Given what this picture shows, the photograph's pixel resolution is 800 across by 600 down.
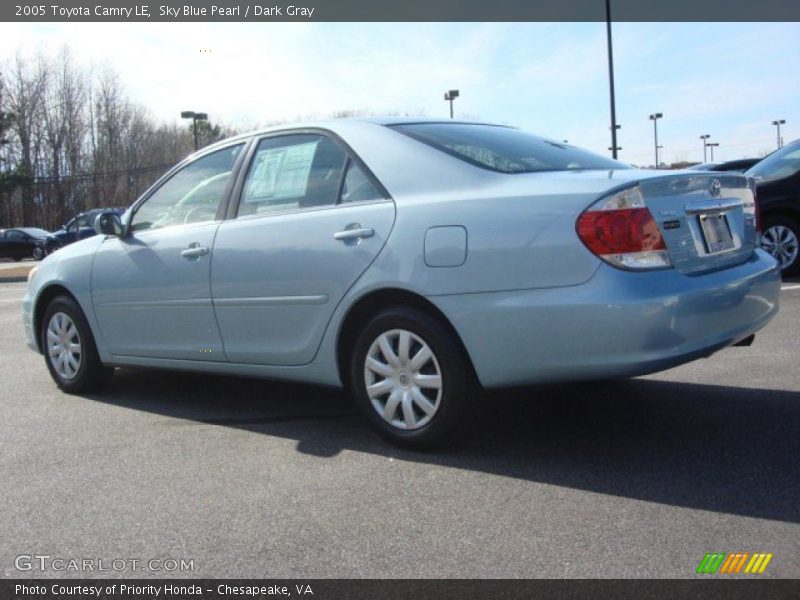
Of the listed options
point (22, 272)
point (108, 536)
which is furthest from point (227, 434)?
point (22, 272)

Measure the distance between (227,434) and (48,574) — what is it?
5.45ft

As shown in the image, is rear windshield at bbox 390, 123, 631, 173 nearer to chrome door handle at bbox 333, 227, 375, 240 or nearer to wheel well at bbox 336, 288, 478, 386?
chrome door handle at bbox 333, 227, 375, 240

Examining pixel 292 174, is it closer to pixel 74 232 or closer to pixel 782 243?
pixel 782 243

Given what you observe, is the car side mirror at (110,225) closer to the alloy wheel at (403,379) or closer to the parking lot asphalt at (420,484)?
the parking lot asphalt at (420,484)

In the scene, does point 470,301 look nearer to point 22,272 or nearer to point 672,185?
point 672,185

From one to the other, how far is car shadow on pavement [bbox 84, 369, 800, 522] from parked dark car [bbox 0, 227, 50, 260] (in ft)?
101

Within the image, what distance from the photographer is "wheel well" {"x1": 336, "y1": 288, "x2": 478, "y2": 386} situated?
11.9 ft

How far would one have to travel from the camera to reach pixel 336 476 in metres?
3.55

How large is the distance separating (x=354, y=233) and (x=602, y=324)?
1.28 m

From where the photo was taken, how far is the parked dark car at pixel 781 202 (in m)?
9.20

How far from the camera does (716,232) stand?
3629 mm

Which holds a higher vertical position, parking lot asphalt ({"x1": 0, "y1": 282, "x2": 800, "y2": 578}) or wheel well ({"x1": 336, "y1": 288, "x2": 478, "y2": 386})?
wheel well ({"x1": 336, "y1": 288, "x2": 478, "y2": 386})

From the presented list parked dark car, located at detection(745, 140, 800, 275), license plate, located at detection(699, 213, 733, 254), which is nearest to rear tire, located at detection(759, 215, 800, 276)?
parked dark car, located at detection(745, 140, 800, 275)

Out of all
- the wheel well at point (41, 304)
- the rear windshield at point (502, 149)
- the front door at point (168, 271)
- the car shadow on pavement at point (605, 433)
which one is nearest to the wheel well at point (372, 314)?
the car shadow on pavement at point (605, 433)
